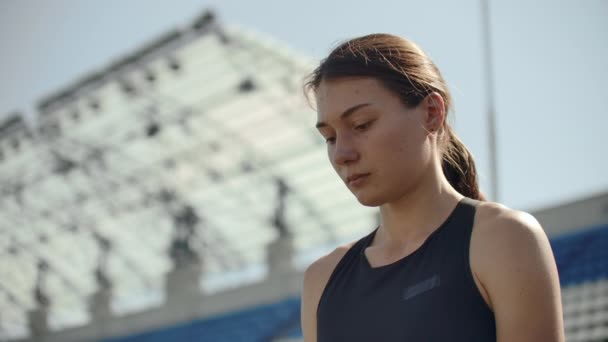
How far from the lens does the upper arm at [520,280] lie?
166 cm

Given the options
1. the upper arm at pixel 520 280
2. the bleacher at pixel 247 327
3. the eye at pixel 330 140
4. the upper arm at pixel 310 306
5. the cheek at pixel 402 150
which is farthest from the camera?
the bleacher at pixel 247 327

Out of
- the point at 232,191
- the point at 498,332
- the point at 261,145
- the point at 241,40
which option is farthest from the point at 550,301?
the point at 232,191

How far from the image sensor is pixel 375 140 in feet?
6.29

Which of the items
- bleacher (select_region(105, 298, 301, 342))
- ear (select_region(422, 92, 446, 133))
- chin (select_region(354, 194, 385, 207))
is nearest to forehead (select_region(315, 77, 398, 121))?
ear (select_region(422, 92, 446, 133))

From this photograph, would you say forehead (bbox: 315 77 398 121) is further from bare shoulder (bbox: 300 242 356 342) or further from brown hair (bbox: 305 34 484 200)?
bare shoulder (bbox: 300 242 356 342)

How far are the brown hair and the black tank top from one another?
30 centimetres

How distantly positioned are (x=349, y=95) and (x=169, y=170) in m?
21.2

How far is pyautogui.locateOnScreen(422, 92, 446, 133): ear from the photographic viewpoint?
200cm

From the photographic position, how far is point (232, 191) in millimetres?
23109

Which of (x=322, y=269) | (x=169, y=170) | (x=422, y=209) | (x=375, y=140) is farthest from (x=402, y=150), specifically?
(x=169, y=170)

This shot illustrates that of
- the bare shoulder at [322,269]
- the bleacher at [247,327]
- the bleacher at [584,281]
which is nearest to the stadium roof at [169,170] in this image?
the bleacher at [247,327]

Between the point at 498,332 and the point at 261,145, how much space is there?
1931cm

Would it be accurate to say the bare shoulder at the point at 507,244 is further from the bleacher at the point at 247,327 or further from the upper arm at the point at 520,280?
the bleacher at the point at 247,327

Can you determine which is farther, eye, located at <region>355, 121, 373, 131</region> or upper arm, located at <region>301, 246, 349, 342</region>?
upper arm, located at <region>301, 246, 349, 342</region>
